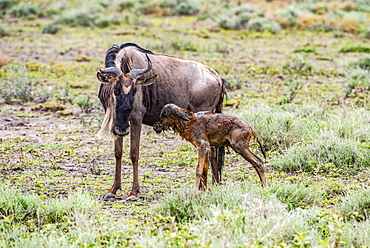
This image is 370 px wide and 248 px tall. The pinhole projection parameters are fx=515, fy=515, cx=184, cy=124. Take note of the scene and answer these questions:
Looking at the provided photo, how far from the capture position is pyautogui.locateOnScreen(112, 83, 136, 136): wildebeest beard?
6.71 metres

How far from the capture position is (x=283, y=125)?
9.91 metres

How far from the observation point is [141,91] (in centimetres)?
738

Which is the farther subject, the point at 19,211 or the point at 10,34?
the point at 10,34

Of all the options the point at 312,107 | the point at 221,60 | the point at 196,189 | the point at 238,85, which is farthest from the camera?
the point at 221,60

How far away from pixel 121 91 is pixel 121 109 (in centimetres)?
24

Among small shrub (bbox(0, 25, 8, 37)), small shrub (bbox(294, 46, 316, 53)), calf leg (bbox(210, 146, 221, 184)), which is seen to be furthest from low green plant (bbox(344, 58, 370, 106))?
small shrub (bbox(0, 25, 8, 37))

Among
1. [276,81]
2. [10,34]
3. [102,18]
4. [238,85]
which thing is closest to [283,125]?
[238,85]

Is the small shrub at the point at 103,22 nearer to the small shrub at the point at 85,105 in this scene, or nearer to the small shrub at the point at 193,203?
the small shrub at the point at 85,105

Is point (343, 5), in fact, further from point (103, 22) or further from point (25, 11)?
point (25, 11)

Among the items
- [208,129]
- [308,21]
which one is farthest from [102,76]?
[308,21]

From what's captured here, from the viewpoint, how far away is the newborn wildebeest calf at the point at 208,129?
6.79 meters

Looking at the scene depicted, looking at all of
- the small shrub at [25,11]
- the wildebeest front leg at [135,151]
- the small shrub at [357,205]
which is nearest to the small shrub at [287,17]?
the small shrub at [25,11]

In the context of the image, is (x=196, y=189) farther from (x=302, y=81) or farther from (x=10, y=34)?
(x=10, y=34)

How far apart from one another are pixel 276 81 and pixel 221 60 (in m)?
3.17
